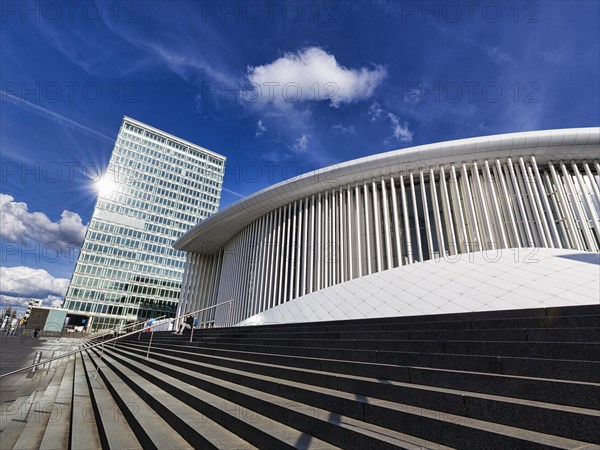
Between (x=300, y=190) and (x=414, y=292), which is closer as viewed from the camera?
(x=414, y=292)

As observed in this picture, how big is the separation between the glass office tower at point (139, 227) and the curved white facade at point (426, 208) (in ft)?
150

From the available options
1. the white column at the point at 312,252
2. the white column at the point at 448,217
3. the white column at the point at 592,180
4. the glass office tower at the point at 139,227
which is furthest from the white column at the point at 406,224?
the glass office tower at the point at 139,227

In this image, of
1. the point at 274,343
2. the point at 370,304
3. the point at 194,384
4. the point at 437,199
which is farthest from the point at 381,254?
the point at 194,384

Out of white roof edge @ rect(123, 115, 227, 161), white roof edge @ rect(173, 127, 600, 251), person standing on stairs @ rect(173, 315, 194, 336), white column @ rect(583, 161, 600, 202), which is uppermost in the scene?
white roof edge @ rect(123, 115, 227, 161)

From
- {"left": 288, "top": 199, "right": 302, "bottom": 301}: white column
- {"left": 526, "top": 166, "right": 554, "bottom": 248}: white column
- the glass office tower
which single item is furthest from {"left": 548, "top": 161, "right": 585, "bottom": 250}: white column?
the glass office tower

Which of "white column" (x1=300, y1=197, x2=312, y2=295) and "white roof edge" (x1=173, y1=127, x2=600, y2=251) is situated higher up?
"white roof edge" (x1=173, y1=127, x2=600, y2=251)

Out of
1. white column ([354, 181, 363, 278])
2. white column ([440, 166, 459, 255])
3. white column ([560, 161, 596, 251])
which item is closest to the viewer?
white column ([560, 161, 596, 251])

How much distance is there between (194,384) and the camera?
550 cm

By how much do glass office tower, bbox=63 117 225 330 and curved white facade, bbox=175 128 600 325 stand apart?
4579 cm

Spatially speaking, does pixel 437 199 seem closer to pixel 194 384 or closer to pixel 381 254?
pixel 381 254

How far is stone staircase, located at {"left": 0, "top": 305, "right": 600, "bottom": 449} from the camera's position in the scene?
7.53 ft

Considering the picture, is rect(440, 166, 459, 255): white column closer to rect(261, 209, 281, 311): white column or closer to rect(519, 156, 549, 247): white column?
rect(519, 156, 549, 247): white column

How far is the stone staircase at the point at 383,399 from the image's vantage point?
2.29 m

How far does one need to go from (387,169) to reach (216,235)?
814 inches
